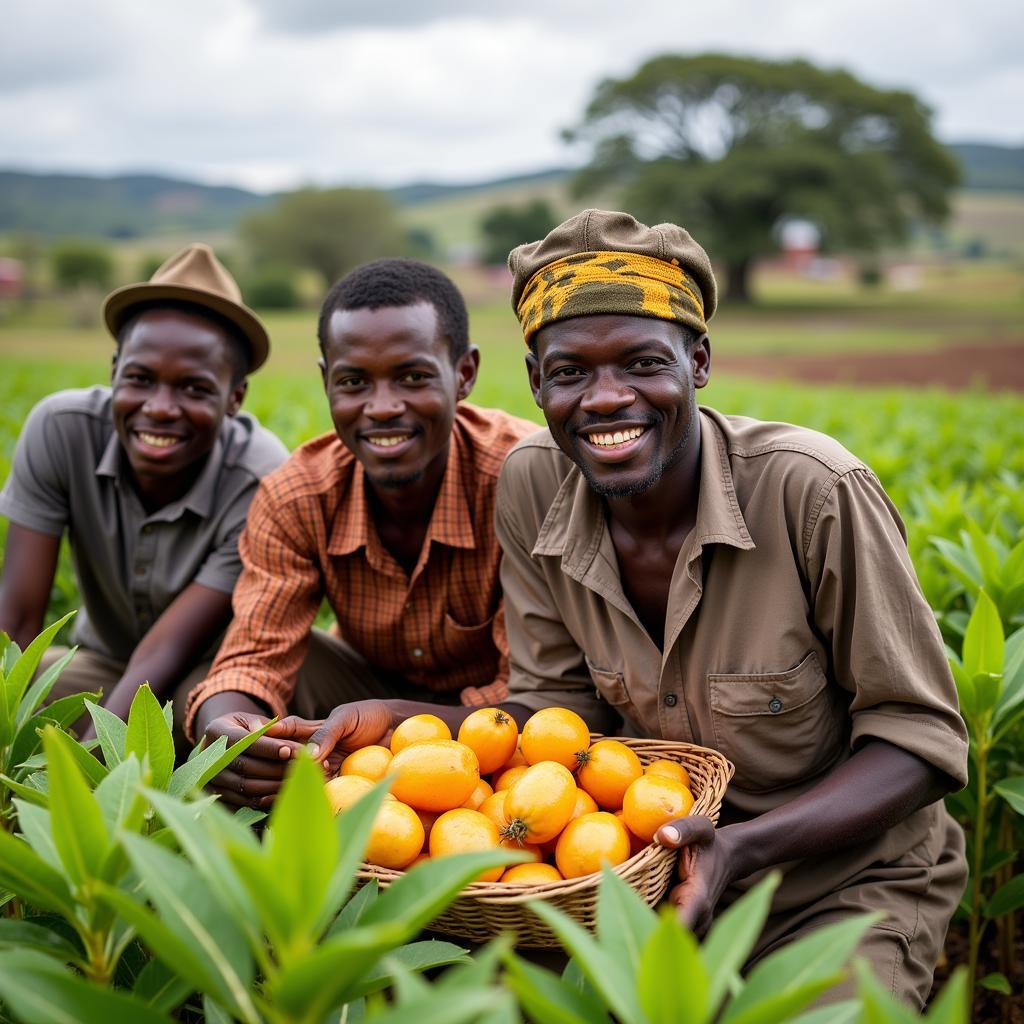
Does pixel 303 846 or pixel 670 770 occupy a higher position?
pixel 303 846

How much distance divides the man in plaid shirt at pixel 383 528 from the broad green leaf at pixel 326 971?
1747 mm

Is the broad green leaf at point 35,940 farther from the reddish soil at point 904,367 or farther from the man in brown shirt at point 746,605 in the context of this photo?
the reddish soil at point 904,367

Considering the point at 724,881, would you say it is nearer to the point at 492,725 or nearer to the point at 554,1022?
the point at 492,725

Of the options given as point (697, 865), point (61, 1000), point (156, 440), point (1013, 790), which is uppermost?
point (156, 440)

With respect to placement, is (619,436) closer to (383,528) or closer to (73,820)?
(383,528)

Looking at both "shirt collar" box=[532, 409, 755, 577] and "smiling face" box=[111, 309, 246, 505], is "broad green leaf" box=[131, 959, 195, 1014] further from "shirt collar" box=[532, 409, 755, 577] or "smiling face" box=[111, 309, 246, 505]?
"smiling face" box=[111, 309, 246, 505]

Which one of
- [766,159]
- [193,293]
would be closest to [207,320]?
[193,293]

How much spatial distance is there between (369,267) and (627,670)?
60.6 inches

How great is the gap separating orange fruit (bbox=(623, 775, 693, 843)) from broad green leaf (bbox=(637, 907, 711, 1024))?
2.71 ft

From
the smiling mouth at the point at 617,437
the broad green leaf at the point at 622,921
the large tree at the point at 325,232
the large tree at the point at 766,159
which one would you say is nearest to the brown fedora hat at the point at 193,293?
the smiling mouth at the point at 617,437

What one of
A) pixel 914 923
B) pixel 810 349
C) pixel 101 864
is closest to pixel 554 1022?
pixel 101 864

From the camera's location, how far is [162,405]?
11.4 feet

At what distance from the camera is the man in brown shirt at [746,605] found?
2244 mm

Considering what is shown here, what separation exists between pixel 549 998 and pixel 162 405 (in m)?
2.67
